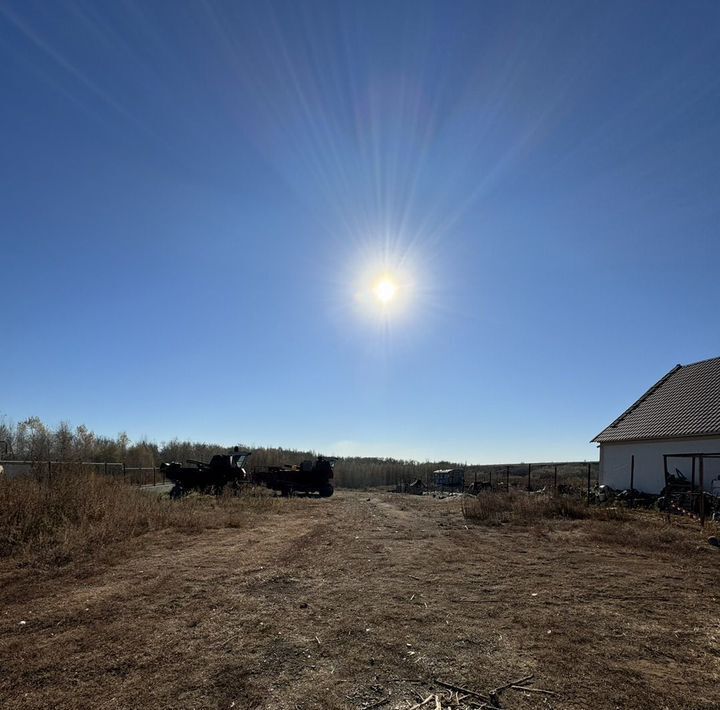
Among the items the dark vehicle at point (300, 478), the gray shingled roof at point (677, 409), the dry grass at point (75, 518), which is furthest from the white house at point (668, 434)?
the dry grass at point (75, 518)

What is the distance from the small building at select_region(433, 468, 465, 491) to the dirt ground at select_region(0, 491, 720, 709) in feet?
98.9

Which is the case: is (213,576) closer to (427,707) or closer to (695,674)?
(427,707)

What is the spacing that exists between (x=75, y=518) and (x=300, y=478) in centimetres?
1873

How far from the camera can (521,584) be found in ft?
23.6

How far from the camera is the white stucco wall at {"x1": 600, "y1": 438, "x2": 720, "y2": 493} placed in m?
18.3

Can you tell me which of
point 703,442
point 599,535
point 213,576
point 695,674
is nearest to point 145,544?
point 213,576

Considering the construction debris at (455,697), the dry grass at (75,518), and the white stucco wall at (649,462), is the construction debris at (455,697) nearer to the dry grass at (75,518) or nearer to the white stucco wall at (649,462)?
the dry grass at (75,518)

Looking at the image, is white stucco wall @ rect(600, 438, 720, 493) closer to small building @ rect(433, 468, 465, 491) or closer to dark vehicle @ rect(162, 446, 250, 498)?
small building @ rect(433, 468, 465, 491)

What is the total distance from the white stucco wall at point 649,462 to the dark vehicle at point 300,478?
565 inches

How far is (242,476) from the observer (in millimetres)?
25031

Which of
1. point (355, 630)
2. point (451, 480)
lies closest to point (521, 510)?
point (355, 630)

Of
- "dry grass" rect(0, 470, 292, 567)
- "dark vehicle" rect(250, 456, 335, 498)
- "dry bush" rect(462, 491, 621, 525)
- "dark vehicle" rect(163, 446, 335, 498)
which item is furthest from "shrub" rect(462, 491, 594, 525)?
"dark vehicle" rect(250, 456, 335, 498)

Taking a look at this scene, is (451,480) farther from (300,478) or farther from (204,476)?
(204,476)

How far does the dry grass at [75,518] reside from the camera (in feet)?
28.4
